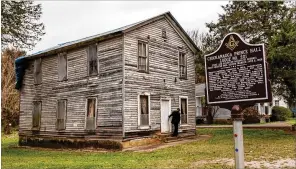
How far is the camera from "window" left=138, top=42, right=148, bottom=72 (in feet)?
66.3

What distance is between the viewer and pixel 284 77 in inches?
828

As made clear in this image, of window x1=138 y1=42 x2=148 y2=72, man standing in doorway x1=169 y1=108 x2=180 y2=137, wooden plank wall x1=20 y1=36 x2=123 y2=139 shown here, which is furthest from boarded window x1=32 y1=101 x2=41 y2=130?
man standing in doorway x1=169 y1=108 x2=180 y2=137

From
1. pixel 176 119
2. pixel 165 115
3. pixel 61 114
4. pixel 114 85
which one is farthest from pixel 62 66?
pixel 176 119

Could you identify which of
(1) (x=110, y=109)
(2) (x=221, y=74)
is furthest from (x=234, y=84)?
(1) (x=110, y=109)

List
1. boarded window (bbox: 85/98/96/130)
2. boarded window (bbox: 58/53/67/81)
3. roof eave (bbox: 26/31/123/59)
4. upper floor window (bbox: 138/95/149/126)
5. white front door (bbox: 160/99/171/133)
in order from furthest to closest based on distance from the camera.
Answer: boarded window (bbox: 58/53/67/81), white front door (bbox: 160/99/171/133), boarded window (bbox: 85/98/96/130), upper floor window (bbox: 138/95/149/126), roof eave (bbox: 26/31/123/59)

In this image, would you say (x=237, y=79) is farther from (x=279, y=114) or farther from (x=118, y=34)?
(x=279, y=114)

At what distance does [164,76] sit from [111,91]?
4.26 m

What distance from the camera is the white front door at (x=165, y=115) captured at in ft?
69.6

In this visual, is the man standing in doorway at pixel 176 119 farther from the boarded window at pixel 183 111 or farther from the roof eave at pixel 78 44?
the roof eave at pixel 78 44

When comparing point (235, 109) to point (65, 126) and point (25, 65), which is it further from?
point (25, 65)

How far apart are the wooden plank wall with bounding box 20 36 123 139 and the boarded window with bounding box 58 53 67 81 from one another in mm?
389

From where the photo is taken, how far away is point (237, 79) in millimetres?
7977

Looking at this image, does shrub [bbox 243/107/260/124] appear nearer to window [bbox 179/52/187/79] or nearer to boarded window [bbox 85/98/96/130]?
window [bbox 179/52/187/79]

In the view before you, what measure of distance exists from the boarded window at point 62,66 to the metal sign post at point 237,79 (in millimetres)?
16184
